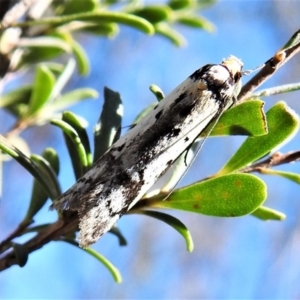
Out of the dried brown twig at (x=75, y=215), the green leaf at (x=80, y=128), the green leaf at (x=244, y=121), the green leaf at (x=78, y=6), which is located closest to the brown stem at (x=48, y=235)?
the dried brown twig at (x=75, y=215)

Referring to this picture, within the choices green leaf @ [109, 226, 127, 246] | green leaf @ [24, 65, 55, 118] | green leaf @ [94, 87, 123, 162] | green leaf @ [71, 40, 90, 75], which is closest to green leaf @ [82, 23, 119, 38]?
green leaf @ [71, 40, 90, 75]

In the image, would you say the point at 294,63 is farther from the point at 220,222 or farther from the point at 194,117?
the point at 194,117

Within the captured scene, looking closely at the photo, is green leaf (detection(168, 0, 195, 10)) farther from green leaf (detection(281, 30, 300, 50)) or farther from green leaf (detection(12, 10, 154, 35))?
green leaf (detection(281, 30, 300, 50))

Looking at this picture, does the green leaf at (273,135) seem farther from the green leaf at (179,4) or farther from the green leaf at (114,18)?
the green leaf at (179,4)

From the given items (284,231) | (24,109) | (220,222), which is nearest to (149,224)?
(220,222)

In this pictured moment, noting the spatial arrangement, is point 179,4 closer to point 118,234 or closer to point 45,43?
point 45,43

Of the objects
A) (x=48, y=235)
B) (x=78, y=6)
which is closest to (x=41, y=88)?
(x=78, y=6)
